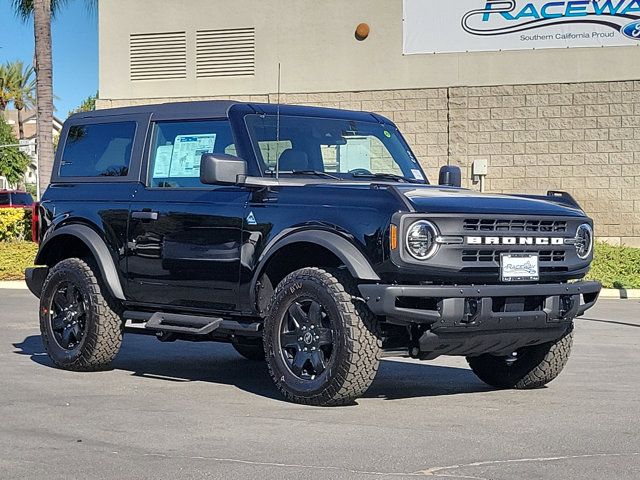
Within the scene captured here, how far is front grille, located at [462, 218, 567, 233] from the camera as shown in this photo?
8141 millimetres

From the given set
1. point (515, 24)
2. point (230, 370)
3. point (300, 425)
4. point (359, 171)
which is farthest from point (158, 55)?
point (300, 425)

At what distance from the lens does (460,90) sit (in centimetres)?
2780

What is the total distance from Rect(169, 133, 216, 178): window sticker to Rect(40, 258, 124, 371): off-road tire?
107 centimetres

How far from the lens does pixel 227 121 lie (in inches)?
369

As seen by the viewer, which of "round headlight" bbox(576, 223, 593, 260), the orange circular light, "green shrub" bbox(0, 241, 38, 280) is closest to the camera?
"round headlight" bbox(576, 223, 593, 260)

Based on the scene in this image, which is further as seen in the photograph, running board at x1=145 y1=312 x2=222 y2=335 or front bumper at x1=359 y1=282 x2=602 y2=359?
running board at x1=145 y1=312 x2=222 y2=335

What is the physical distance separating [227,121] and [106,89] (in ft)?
71.2

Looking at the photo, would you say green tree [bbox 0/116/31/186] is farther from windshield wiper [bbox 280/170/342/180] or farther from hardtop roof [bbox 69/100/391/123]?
windshield wiper [bbox 280/170/342/180]

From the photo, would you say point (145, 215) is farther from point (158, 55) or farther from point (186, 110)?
point (158, 55)

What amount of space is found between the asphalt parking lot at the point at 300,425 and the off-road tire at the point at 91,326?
140mm

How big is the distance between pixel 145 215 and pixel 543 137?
1906 centimetres

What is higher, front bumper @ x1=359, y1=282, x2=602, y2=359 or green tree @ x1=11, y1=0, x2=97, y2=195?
green tree @ x1=11, y1=0, x2=97, y2=195

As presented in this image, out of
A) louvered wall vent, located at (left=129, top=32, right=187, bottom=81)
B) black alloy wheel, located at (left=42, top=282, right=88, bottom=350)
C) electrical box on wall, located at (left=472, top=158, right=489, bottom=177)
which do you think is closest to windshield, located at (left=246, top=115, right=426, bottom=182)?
black alloy wheel, located at (left=42, top=282, right=88, bottom=350)

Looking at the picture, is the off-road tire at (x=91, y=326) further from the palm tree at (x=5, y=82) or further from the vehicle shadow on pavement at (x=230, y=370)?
the palm tree at (x=5, y=82)
